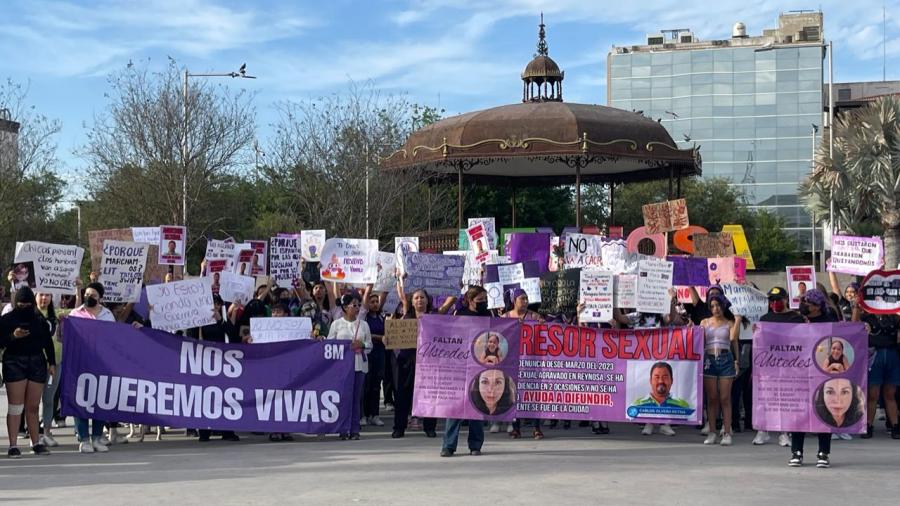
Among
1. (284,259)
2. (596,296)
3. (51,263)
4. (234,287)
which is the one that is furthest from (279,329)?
(596,296)

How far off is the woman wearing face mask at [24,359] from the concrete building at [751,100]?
86.6 metres

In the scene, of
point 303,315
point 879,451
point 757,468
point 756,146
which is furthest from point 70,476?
point 756,146

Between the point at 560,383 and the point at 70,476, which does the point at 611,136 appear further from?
the point at 70,476

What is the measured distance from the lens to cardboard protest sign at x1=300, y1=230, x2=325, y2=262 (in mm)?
19678

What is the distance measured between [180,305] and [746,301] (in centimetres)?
728

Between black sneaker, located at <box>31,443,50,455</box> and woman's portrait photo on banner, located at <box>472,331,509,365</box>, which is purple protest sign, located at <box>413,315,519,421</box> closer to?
woman's portrait photo on banner, located at <box>472,331,509,365</box>

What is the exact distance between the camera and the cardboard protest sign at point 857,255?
16.5m

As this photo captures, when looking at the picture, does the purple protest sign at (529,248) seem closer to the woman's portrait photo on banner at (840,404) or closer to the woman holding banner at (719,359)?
the woman holding banner at (719,359)

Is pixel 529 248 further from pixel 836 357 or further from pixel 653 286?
pixel 836 357

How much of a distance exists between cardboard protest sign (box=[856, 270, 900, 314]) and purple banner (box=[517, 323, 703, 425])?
232 cm

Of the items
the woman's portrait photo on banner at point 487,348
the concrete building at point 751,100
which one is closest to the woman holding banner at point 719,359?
the woman's portrait photo on banner at point 487,348

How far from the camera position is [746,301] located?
1566cm

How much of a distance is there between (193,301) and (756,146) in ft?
292

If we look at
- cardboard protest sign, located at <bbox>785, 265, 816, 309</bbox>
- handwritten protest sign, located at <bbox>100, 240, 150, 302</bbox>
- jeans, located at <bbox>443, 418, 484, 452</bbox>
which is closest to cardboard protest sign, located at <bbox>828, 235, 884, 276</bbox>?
cardboard protest sign, located at <bbox>785, 265, 816, 309</bbox>
